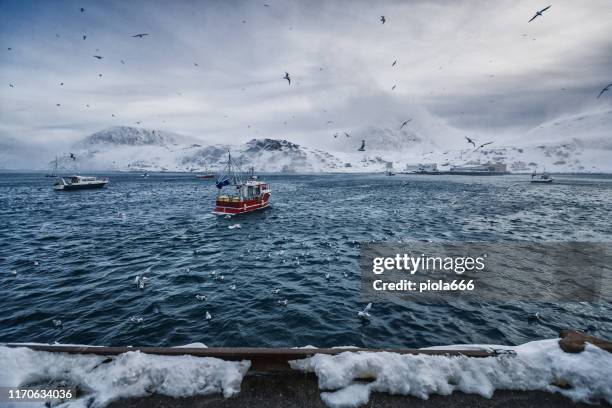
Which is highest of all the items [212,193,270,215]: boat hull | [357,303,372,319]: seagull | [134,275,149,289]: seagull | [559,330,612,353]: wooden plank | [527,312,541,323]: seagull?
[559,330,612,353]: wooden plank

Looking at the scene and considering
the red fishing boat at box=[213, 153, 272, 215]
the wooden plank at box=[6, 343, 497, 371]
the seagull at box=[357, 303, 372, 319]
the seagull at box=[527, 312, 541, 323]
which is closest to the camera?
the wooden plank at box=[6, 343, 497, 371]

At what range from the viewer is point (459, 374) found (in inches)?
174

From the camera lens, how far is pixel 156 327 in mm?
10766

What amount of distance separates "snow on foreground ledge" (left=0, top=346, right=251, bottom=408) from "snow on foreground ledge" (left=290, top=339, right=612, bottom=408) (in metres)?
1.31

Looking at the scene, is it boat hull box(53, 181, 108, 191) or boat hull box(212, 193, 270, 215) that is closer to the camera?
boat hull box(212, 193, 270, 215)

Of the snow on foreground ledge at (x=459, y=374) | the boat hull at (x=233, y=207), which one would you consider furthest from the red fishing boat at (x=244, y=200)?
the snow on foreground ledge at (x=459, y=374)

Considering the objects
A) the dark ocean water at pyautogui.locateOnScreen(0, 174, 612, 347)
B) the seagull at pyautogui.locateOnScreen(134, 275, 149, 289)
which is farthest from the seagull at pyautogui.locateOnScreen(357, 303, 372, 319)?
the seagull at pyautogui.locateOnScreen(134, 275, 149, 289)

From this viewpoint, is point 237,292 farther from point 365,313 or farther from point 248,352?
point 248,352

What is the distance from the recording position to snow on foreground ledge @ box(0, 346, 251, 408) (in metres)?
4.10

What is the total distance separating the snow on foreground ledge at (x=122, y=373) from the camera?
4.10 metres

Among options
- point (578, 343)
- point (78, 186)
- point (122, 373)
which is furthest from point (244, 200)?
point (78, 186)

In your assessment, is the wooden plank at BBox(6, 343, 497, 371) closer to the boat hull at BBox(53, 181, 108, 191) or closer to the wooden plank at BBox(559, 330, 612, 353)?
the wooden plank at BBox(559, 330, 612, 353)

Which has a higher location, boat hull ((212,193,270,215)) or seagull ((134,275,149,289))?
boat hull ((212,193,270,215))

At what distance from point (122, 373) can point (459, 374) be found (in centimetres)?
526
